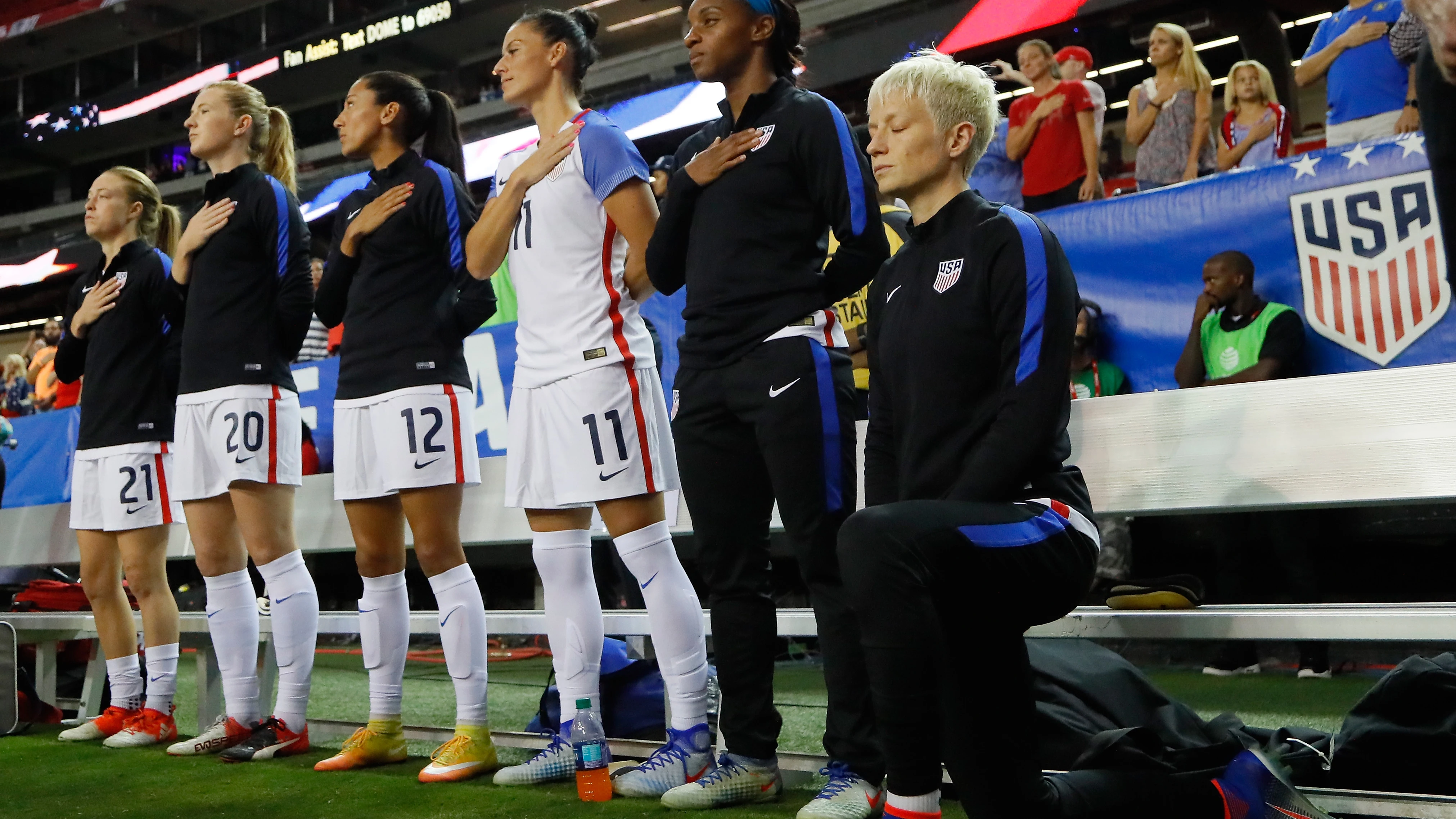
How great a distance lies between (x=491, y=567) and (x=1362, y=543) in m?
4.71

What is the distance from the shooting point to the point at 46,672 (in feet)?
14.7

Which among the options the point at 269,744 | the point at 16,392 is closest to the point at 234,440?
the point at 269,744

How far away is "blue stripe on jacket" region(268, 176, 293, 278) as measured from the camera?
3404mm

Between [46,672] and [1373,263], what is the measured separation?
4624 millimetres

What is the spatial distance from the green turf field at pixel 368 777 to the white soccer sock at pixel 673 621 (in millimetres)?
223

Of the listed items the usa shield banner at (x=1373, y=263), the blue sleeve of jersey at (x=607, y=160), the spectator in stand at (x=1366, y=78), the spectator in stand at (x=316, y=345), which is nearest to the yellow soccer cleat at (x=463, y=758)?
the blue sleeve of jersey at (x=607, y=160)

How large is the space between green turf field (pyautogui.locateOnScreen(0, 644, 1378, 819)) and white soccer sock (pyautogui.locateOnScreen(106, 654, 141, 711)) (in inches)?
7.9

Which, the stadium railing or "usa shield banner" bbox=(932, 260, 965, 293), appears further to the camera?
the stadium railing

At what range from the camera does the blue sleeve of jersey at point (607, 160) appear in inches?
105

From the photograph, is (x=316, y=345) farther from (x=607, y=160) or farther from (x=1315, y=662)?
(x=1315, y=662)

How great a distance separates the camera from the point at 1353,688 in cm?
379

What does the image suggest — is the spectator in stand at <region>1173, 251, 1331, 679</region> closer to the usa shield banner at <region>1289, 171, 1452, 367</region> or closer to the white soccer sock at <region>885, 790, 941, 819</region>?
the usa shield banner at <region>1289, 171, 1452, 367</region>

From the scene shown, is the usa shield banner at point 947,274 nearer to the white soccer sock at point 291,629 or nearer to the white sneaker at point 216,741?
the white soccer sock at point 291,629

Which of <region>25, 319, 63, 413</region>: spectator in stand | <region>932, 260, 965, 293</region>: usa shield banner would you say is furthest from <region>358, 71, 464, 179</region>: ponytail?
<region>25, 319, 63, 413</region>: spectator in stand
